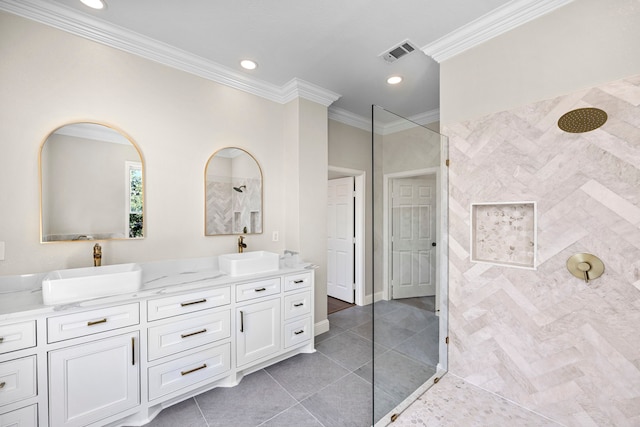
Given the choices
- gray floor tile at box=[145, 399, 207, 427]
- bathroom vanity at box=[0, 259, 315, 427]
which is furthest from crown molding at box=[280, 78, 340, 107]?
gray floor tile at box=[145, 399, 207, 427]

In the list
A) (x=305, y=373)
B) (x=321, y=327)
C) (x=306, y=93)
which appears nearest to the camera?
(x=305, y=373)

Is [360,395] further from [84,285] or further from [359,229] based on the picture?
[359,229]

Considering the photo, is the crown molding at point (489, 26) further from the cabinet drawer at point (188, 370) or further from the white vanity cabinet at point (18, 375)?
the white vanity cabinet at point (18, 375)

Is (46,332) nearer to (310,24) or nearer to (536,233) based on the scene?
(310,24)

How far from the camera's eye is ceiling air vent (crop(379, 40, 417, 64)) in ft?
7.00

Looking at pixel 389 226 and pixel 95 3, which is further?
pixel 389 226

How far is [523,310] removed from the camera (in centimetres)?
176

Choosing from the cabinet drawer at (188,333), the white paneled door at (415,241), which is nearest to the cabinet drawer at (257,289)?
the cabinet drawer at (188,333)

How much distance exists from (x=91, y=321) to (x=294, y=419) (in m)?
1.40

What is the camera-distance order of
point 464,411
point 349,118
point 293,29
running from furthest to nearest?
point 349,118 < point 293,29 < point 464,411

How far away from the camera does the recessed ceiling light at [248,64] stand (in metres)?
2.39

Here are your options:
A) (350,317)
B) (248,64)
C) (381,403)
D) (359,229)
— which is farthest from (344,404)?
(248,64)

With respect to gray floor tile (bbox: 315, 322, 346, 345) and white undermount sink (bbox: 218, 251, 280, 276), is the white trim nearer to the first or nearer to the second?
gray floor tile (bbox: 315, 322, 346, 345)

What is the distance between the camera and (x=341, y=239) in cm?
409
